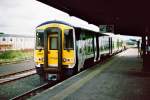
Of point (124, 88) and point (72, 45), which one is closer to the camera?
point (124, 88)

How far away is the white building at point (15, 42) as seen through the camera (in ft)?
116

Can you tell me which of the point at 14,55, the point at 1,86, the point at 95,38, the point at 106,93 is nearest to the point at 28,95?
the point at 1,86

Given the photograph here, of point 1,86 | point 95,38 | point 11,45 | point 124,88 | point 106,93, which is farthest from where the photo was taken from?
point 11,45

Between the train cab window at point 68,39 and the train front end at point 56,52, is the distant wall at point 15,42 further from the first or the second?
the train cab window at point 68,39

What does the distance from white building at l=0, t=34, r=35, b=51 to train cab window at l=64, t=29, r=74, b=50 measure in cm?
2142

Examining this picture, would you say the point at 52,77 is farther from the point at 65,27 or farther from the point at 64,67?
the point at 65,27

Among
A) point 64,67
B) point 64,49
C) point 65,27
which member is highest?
point 65,27

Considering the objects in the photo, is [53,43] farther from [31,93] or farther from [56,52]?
[31,93]

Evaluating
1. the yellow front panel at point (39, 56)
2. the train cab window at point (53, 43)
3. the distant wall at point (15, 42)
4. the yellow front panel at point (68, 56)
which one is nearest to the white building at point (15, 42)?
the distant wall at point (15, 42)

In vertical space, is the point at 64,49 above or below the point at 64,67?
above

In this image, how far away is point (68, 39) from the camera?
14758 millimetres

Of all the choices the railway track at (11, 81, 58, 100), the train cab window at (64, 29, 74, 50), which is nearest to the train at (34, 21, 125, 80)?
the train cab window at (64, 29, 74, 50)

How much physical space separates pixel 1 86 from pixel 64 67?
3.21 metres

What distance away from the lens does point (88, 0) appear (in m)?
15.0
